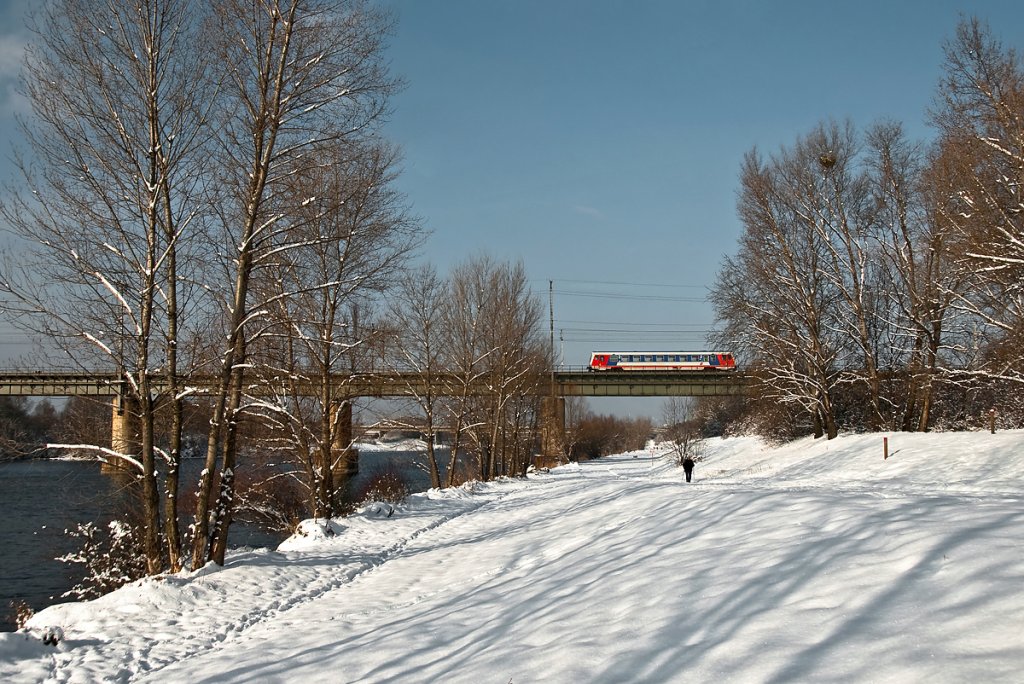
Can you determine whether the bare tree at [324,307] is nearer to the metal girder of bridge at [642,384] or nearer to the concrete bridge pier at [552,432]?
the concrete bridge pier at [552,432]

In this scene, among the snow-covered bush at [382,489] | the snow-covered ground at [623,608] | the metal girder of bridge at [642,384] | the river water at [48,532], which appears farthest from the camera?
the metal girder of bridge at [642,384]

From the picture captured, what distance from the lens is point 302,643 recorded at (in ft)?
27.3

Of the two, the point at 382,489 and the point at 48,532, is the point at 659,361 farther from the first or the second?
the point at 48,532

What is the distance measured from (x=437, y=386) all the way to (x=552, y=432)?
943 inches

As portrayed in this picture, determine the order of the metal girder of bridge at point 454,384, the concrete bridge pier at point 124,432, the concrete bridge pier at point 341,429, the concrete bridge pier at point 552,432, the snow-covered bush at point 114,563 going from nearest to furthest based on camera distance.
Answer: the concrete bridge pier at point 124,432 → the metal girder of bridge at point 454,384 → the snow-covered bush at point 114,563 → the concrete bridge pier at point 341,429 → the concrete bridge pier at point 552,432

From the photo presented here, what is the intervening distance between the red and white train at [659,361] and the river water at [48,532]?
31.8m

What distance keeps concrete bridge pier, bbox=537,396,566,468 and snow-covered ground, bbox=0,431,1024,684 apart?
3580 cm

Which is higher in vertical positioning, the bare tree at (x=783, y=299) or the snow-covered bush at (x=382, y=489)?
the bare tree at (x=783, y=299)

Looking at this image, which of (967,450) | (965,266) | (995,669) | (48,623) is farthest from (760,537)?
(967,450)

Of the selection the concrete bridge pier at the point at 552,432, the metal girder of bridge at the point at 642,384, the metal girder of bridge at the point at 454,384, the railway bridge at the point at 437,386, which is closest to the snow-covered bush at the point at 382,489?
the railway bridge at the point at 437,386

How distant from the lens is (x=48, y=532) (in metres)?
22.1

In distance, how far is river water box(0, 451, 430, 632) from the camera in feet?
48.9

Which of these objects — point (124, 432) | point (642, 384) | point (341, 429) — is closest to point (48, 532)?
point (341, 429)

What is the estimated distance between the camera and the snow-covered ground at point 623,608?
17.7 ft
